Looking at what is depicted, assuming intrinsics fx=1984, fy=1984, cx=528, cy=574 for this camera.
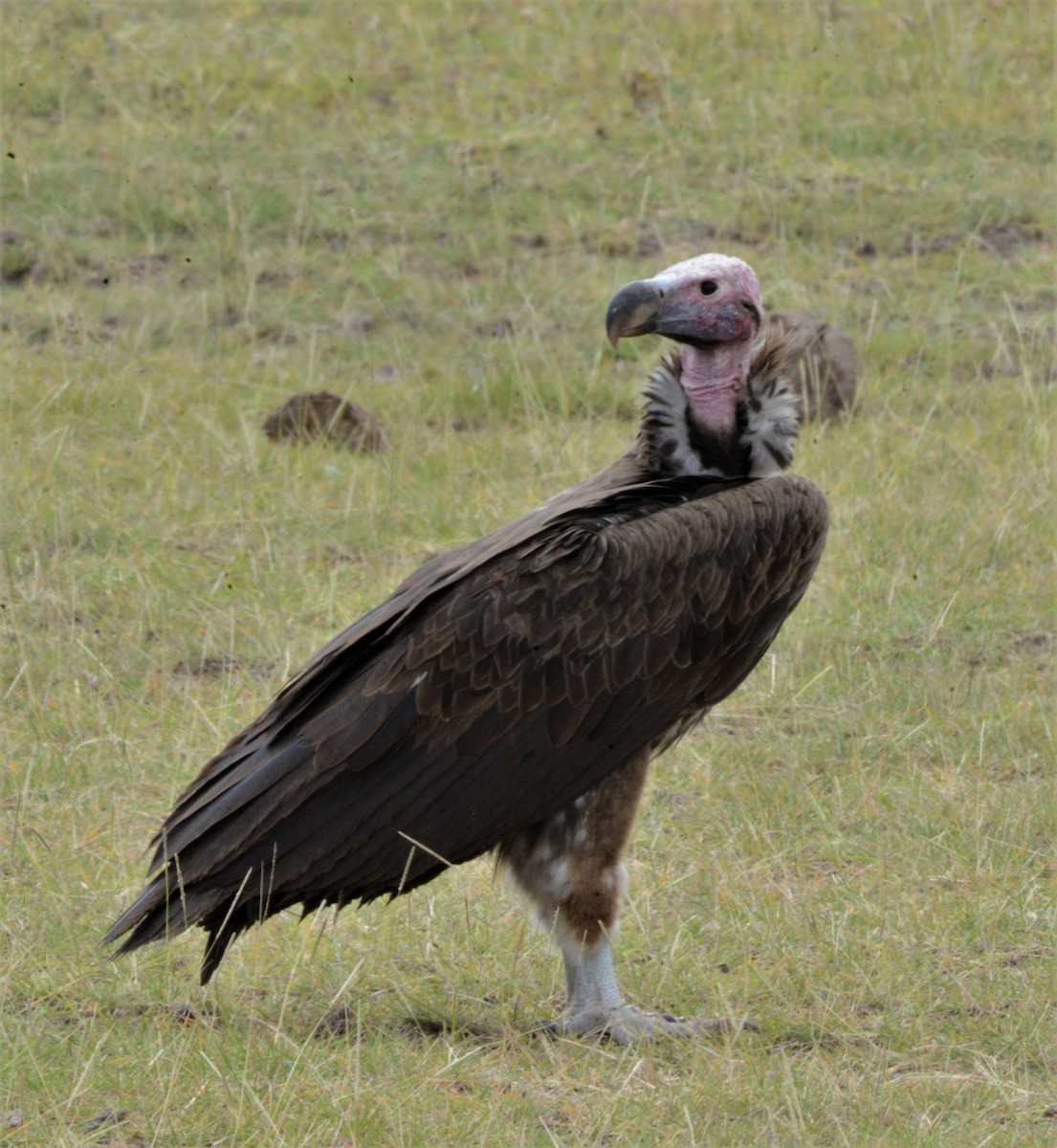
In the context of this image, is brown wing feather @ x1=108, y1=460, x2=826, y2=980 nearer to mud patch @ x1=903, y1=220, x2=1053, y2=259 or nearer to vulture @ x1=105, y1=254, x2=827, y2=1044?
vulture @ x1=105, y1=254, x2=827, y2=1044

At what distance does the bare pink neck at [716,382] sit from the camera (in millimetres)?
4516

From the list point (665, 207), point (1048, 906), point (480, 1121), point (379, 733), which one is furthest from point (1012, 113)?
point (480, 1121)

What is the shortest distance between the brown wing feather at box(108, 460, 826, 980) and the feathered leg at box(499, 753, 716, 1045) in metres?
0.09

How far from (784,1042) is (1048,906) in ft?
2.77

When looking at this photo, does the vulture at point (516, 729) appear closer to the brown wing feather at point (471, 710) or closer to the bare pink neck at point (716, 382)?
the brown wing feather at point (471, 710)

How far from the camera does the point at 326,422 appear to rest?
736 centimetres

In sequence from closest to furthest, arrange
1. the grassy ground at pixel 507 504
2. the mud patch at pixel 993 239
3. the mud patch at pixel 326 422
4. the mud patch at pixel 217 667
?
the grassy ground at pixel 507 504 → the mud patch at pixel 217 667 → the mud patch at pixel 326 422 → the mud patch at pixel 993 239

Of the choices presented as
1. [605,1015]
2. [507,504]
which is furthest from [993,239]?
[605,1015]

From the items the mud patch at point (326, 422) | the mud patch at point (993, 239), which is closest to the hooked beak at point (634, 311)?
the mud patch at point (326, 422)

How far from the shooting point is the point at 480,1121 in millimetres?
3453

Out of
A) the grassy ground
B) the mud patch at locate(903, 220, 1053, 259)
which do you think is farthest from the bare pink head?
the mud patch at locate(903, 220, 1053, 259)

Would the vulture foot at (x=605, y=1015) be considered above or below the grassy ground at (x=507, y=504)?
below

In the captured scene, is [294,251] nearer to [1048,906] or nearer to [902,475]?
[902,475]

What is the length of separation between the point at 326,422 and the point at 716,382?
305 centimetres
